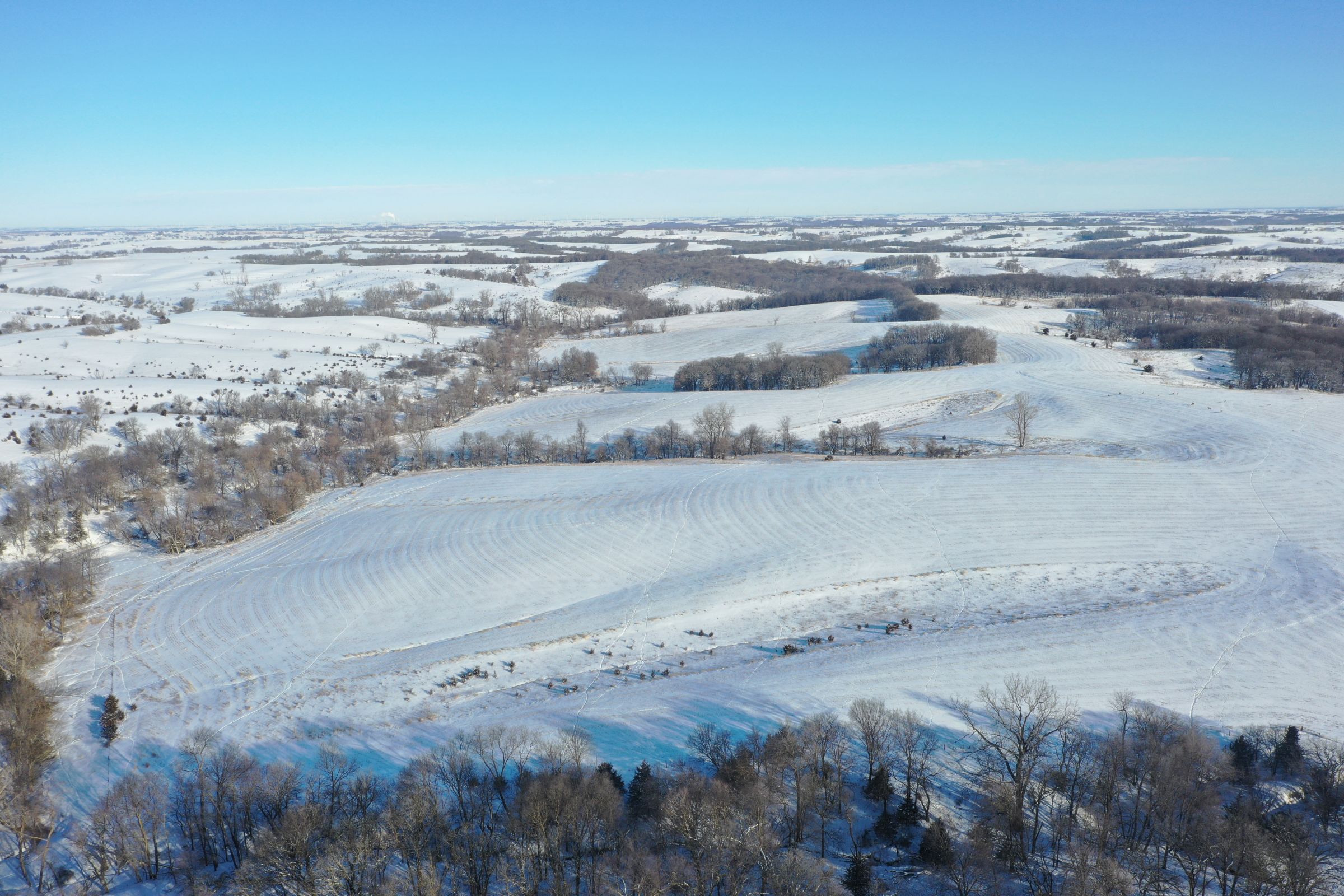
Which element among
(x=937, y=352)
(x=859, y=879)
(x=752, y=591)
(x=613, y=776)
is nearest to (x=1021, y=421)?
(x=937, y=352)

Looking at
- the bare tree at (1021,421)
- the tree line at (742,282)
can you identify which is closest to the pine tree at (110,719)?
the bare tree at (1021,421)

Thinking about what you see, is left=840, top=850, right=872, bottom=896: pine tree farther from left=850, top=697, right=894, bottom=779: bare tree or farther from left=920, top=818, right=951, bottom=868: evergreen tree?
left=850, top=697, right=894, bottom=779: bare tree

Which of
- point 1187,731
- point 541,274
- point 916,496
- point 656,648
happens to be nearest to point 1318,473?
point 916,496

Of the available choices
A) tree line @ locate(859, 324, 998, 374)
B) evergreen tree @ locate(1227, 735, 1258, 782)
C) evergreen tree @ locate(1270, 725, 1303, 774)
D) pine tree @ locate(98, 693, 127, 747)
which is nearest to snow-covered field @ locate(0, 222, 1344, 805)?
pine tree @ locate(98, 693, 127, 747)

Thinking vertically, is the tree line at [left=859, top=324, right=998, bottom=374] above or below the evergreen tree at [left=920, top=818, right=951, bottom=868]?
above

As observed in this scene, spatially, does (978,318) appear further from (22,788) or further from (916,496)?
(22,788)

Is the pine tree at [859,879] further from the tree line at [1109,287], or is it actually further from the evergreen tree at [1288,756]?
the tree line at [1109,287]
